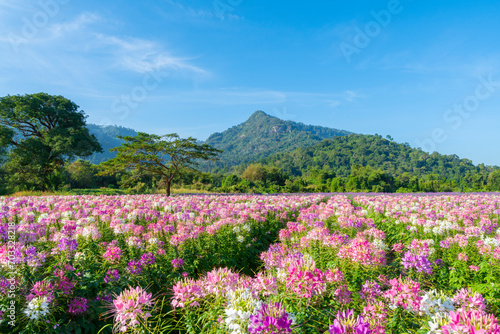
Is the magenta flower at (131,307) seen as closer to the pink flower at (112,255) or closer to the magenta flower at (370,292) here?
the pink flower at (112,255)

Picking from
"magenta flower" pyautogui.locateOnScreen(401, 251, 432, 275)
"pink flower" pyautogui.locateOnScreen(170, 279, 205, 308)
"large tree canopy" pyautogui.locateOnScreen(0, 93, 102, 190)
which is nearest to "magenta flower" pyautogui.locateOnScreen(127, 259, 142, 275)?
"pink flower" pyautogui.locateOnScreen(170, 279, 205, 308)

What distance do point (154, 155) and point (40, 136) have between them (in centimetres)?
1765

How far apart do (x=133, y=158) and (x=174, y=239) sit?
13.9m

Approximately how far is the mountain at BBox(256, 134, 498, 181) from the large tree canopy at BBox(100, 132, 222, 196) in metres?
53.3

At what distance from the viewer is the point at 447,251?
4508 mm

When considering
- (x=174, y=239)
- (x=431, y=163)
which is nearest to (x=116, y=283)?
(x=174, y=239)

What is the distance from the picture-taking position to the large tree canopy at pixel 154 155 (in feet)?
54.4

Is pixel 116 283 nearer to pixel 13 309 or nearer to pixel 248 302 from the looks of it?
pixel 13 309

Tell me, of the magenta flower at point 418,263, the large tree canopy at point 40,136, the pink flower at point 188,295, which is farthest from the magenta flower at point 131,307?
the large tree canopy at point 40,136

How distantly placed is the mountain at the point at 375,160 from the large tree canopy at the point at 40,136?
54.3 meters

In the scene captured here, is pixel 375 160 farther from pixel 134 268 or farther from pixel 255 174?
pixel 134 268

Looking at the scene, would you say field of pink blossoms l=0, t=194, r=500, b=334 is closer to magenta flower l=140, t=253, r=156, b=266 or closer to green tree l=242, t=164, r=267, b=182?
magenta flower l=140, t=253, r=156, b=266

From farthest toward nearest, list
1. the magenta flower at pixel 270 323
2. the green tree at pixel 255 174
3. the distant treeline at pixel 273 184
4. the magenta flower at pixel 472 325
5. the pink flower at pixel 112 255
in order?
the green tree at pixel 255 174 < the distant treeline at pixel 273 184 < the pink flower at pixel 112 255 < the magenta flower at pixel 270 323 < the magenta flower at pixel 472 325

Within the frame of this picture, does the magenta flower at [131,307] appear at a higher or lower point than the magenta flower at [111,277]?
higher
